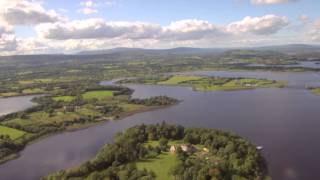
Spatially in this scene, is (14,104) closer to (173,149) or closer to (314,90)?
(173,149)

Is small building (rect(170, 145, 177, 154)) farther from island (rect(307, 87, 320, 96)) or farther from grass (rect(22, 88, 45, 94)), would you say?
grass (rect(22, 88, 45, 94))

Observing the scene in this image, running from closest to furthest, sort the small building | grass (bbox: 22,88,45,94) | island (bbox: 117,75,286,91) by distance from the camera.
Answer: the small building < island (bbox: 117,75,286,91) < grass (bbox: 22,88,45,94)

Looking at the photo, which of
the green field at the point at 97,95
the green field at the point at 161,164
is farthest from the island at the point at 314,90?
the green field at the point at 161,164

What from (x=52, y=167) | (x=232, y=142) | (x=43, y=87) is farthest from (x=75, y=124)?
(x=43, y=87)

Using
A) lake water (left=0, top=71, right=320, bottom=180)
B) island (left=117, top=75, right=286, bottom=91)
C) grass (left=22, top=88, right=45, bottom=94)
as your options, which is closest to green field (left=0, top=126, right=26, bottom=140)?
lake water (left=0, top=71, right=320, bottom=180)

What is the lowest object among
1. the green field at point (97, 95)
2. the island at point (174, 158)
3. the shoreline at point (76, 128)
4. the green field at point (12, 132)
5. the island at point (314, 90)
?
the shoreline at point (76, 128)

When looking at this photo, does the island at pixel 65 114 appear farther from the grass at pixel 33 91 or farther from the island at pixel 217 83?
the island at pixel 217 83
